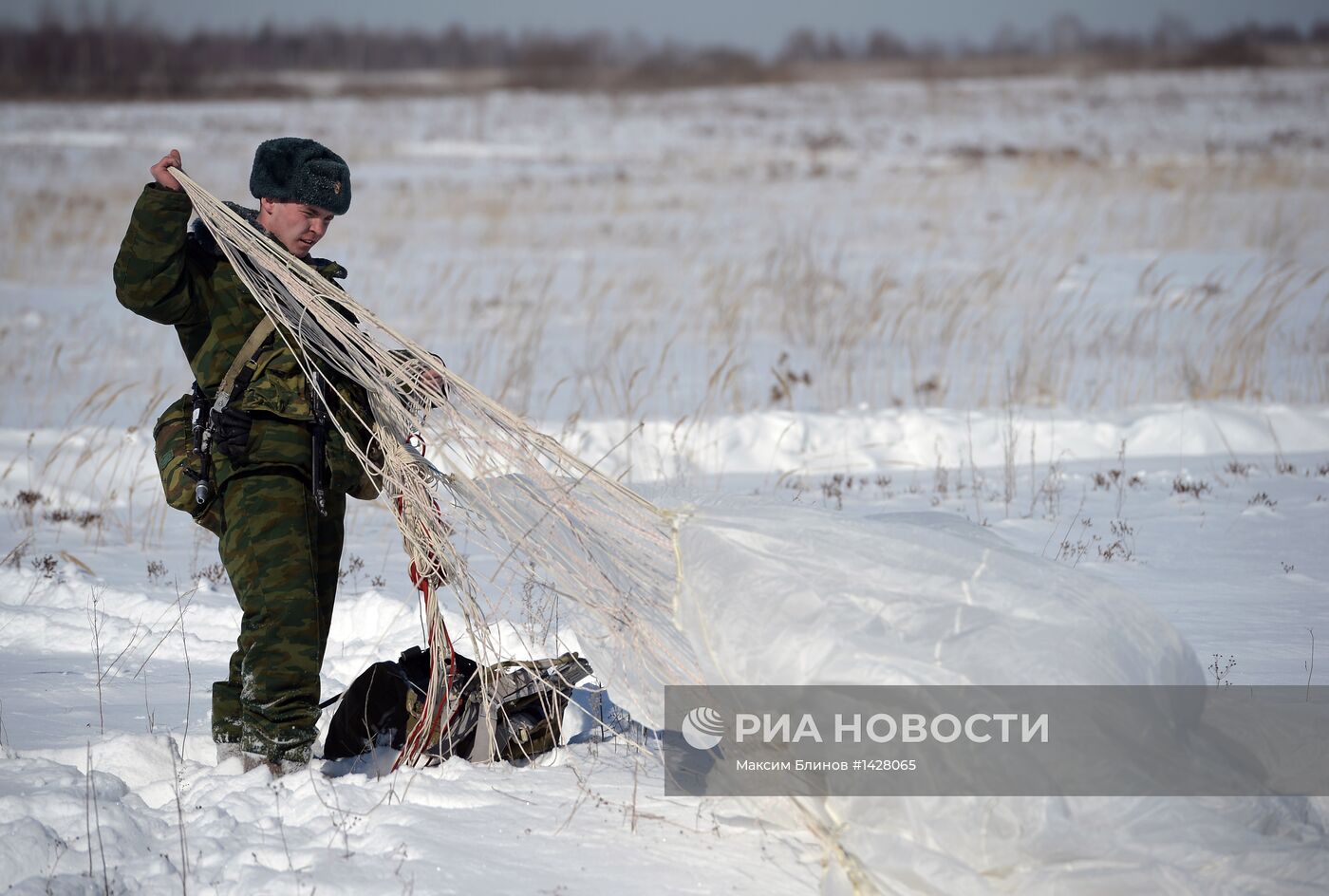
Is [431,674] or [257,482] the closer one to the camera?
[257,482]

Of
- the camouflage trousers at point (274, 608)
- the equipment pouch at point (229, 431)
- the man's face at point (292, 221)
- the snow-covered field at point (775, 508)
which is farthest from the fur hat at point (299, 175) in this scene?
Answer: the snow-covered field at point (775, 508)

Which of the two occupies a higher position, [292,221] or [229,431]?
[292,221]

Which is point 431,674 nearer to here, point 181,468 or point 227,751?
point 227,751

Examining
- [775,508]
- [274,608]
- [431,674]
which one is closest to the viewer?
[775,508]

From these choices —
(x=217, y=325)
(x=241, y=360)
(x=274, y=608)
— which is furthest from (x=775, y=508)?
(x=217, y=325)

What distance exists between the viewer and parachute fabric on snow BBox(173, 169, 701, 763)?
9.23ft

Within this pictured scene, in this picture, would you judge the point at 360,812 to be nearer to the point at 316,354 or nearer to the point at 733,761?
the point at 733,761

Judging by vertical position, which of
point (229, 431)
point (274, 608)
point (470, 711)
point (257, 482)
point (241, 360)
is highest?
point (241, 360)

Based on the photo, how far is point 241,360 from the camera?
2.91 meters

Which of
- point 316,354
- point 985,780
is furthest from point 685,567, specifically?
point 316,354

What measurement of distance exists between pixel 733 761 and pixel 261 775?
1118mm

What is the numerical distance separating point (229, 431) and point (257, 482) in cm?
14

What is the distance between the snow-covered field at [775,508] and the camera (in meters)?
2.44

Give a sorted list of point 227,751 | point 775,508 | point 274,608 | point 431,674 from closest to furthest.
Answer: point 775,508, point 274,608, point 227,751, point 431,674
